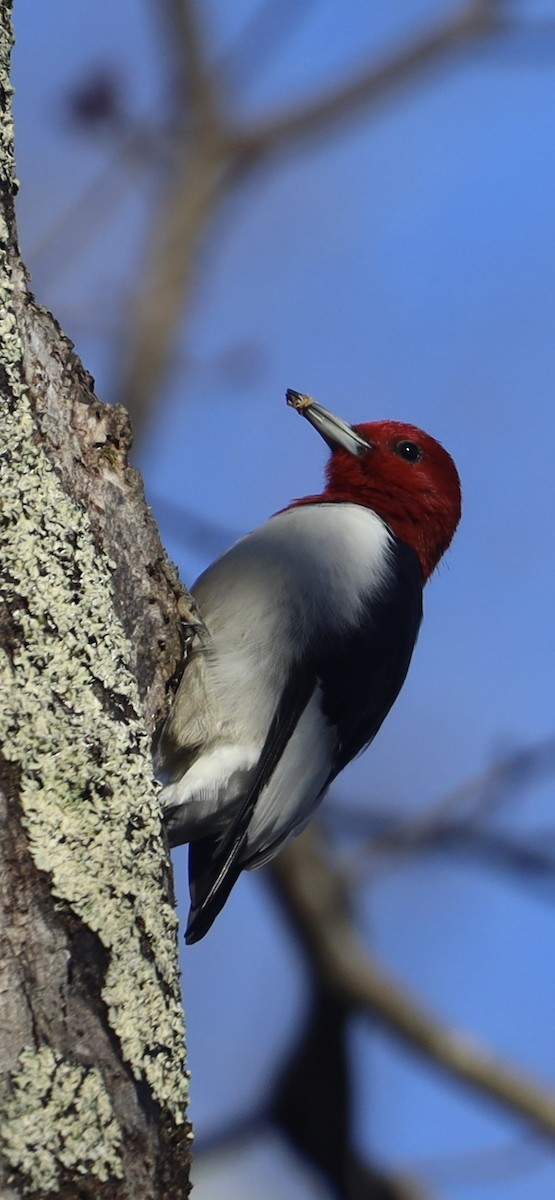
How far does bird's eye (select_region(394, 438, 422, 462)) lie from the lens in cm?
450

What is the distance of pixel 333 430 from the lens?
4.39m

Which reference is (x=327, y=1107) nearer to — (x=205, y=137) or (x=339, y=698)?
(x=339, y=698)

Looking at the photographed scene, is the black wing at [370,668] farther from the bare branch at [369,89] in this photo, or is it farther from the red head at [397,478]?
the bare branch at [369,89]

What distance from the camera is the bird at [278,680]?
10.9 feet

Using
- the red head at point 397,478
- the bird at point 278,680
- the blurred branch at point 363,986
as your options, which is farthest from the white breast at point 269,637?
the blurred branch at point 363,986

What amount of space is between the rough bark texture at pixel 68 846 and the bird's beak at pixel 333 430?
1.70m

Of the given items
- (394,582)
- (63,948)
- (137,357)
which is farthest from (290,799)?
(137,357)

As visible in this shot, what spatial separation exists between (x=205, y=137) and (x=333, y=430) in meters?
3.11

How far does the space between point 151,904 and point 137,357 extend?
434 cm

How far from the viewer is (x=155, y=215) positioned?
22.9ft

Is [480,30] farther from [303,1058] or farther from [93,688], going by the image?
[93,688]

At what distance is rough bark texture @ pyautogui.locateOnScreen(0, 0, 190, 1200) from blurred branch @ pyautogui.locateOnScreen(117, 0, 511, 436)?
4.05 m

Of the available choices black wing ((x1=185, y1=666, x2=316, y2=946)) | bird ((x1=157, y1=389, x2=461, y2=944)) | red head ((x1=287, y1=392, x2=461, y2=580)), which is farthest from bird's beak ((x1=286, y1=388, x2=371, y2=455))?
black wing ((x1=185, y1=666, x2=316, y2=946))

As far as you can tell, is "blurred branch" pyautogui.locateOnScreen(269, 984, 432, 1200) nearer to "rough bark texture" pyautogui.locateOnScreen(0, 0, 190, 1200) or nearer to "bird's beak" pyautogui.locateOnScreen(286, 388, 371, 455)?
"bird's beak" pyautogui.locateOnScreen(286, 388, 371, 455)
